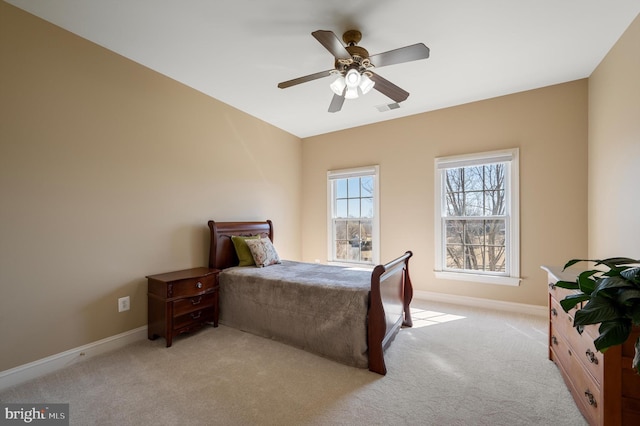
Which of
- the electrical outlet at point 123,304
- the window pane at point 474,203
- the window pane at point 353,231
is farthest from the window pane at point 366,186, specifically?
the electrical outlet at point 123,304

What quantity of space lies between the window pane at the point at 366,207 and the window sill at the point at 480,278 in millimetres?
1381

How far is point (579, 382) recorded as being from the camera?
1625 millimetres

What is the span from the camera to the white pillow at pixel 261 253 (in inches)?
129

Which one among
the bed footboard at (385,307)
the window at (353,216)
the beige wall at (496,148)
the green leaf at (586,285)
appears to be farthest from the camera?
the window at (353,216)

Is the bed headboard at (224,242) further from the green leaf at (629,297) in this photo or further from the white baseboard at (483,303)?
the green leaf at (629,297)

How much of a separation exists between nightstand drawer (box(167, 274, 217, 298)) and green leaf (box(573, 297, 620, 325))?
285cm

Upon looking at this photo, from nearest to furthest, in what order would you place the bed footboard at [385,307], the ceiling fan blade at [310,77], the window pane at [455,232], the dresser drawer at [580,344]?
the dresser drawer at [580,344] < the bed footboard at [385,307] < the ceiling fan blade at [310,77] < the window pane at [455,232]

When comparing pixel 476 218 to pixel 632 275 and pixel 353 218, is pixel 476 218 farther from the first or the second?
pixel 632 275

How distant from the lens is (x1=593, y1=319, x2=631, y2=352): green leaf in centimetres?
94

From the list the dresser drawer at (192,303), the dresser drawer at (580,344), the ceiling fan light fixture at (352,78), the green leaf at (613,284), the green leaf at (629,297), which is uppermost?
the ceiling fan light fixture at (352,78)

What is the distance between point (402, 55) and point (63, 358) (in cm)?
359

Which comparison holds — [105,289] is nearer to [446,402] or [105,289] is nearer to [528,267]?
[446,402]

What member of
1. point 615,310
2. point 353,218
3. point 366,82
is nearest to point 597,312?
point 615,310

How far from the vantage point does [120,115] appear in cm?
255
